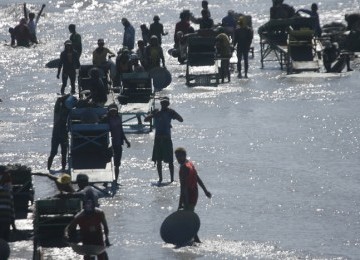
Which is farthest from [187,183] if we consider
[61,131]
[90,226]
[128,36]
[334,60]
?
[128,36]

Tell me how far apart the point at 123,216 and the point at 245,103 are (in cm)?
1105

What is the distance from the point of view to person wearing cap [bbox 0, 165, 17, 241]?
1972 cm

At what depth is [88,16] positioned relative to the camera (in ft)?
193

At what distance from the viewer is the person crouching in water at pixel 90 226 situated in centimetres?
1773

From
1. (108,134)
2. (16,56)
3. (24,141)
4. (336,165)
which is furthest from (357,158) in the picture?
(16,56)

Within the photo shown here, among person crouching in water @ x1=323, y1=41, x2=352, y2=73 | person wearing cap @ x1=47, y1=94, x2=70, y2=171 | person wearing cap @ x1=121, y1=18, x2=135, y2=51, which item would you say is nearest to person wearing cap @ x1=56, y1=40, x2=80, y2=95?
person wearing cap @ x1=121, y1=18, x2=135, y2=51

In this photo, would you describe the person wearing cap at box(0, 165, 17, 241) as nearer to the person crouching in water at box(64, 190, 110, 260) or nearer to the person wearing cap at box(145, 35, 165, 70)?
the person crouching in water at box(64, 190, 110, 260)

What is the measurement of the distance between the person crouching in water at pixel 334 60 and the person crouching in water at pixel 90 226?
19.9 meters

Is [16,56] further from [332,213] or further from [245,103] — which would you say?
[332,213]

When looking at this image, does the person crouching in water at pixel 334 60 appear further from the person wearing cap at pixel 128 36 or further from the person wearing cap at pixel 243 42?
the person wearing cap at pixel 128 36

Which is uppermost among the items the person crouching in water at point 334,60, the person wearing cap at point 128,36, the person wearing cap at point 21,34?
the person wearing cap at point 128,36

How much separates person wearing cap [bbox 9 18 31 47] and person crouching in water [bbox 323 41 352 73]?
1214cm

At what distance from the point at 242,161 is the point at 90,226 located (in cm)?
849

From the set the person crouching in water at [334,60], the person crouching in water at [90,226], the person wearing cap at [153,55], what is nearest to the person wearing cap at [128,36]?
the person wearing cap at [153,55]
